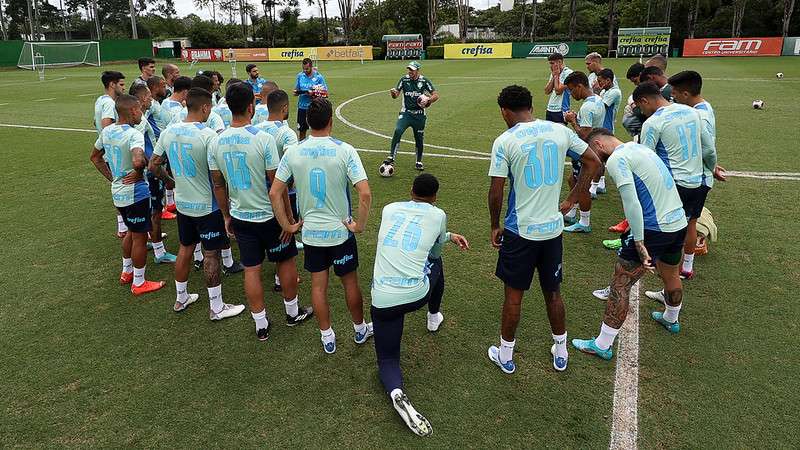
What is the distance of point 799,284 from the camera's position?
5.94 metres

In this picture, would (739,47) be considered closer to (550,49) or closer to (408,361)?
(550,49)

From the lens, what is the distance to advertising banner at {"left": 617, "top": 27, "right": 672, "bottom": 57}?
4012 cm

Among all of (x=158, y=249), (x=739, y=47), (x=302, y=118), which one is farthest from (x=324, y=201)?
(x=739, y=47)

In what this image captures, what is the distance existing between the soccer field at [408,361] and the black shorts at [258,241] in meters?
0.85

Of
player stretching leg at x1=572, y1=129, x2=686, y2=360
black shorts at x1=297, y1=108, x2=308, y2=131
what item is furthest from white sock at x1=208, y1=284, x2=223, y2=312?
black shorts at x1=297, y1=108, x2=308, y2=131

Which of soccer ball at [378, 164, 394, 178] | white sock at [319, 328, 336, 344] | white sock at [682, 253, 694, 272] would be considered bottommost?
white sock at [319, 328, 336, 344]

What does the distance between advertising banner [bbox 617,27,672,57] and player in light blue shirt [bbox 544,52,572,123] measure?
3643cm

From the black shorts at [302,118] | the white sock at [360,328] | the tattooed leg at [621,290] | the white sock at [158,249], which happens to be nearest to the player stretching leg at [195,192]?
the white sock at [360,328]

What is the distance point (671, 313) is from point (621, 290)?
90 cm

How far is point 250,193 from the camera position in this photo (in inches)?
190

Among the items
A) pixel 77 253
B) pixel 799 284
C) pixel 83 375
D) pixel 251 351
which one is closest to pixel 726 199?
pixel 799 284

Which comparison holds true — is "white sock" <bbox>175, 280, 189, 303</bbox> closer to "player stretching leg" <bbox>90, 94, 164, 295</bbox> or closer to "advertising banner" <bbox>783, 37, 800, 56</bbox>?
"player stretching leg" <bbox>90, 94, 164, 295</bbox>

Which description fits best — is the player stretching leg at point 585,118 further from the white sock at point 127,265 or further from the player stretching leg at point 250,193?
the white sock at point 127,265

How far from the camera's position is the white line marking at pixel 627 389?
3771mm
